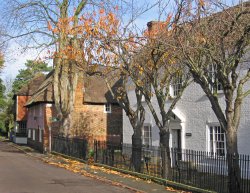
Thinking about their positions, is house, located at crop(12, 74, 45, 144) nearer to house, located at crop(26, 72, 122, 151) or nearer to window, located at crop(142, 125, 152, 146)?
house, located at crop(26, 72, 122, 151)

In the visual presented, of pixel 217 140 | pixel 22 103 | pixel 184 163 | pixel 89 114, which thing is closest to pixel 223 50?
pixel 184 163

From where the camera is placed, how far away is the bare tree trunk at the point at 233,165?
38.4 ft

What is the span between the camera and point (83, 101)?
37.8 m

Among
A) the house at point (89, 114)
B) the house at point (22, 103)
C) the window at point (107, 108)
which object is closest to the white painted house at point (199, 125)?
the house at point (89, 114)

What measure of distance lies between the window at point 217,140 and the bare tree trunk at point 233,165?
7688mm

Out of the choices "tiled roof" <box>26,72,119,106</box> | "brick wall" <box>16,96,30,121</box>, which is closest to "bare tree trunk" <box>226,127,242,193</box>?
"tiled roof" <box>26,72,119,106</box>

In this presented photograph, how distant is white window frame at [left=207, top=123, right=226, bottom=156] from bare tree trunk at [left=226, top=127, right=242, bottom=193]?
7.69 m

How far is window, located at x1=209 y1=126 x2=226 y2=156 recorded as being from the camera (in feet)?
64.3

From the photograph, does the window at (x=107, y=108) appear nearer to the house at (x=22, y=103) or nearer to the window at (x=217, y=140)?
the window at (x=217, y=140)

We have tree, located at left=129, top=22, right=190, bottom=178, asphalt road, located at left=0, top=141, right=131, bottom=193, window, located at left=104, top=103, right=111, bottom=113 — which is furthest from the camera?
window, located at left=104, top=103, right=111, bottom=113

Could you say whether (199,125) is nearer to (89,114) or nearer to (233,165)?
(233,165)

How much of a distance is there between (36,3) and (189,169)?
18.8 metres

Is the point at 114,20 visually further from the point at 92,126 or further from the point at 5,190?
the point at 92,126

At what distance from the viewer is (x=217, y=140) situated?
1992 cm
